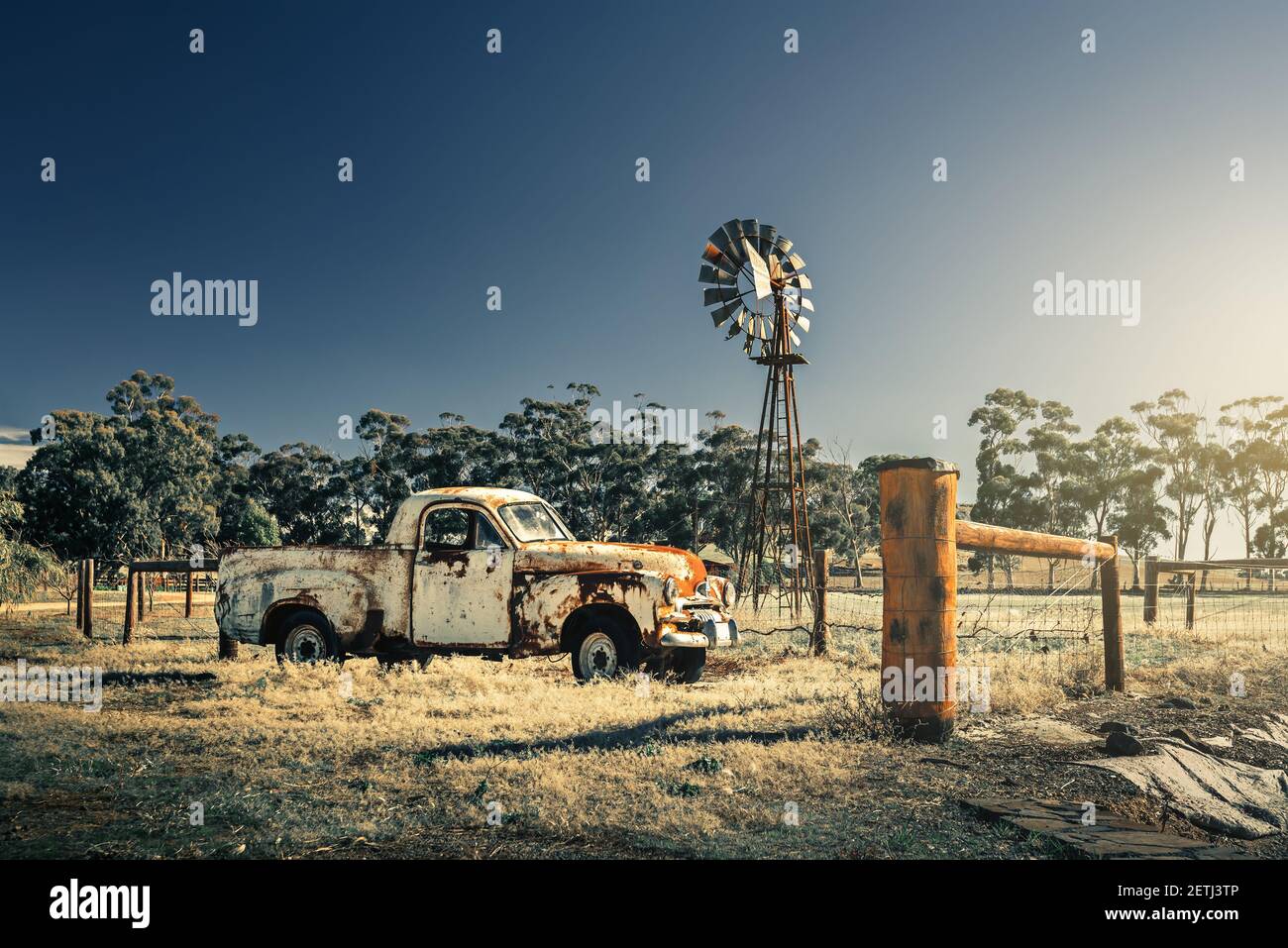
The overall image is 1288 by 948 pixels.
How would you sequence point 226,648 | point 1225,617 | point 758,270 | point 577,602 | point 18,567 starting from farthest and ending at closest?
point 1225,617
point 758,270
point 18,567
point 226,648
point 577,602

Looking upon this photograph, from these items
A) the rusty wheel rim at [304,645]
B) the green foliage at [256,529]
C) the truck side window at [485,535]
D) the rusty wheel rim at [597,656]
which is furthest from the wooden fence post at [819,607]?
the green foliage at [256,529]

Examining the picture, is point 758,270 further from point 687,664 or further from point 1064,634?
point 687,664

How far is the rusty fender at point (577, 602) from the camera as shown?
31.1ft

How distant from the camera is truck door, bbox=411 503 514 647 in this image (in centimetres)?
966

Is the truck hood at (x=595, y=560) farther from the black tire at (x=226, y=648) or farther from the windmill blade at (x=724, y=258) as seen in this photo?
the windmill blade at (x=724, y=258)

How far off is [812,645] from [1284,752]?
20.3 feet

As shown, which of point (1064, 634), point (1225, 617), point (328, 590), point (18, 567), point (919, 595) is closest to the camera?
point (919, 595)

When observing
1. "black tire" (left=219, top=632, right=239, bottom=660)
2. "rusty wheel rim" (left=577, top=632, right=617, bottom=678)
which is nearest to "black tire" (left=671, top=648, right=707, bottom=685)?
"rusty wheel rim" (left=577, top=632, right=617, bottom=678)

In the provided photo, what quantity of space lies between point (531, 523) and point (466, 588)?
44.8 inches

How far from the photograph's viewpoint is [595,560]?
9547mm

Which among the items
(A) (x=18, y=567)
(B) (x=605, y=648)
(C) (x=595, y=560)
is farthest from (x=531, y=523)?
(A) (x=18, y=567)

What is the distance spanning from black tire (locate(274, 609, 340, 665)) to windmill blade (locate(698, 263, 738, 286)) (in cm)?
1526

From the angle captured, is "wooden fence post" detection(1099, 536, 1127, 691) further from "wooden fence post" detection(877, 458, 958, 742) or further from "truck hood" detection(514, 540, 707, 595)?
"truck hood" detection(514, 540, 707, 595)

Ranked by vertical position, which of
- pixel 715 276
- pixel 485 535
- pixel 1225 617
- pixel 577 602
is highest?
pixel 715 276
